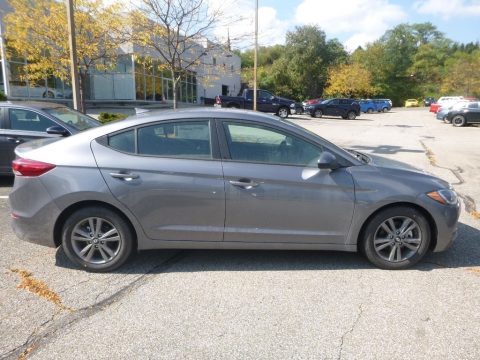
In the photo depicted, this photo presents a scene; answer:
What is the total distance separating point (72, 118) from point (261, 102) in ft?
66.5

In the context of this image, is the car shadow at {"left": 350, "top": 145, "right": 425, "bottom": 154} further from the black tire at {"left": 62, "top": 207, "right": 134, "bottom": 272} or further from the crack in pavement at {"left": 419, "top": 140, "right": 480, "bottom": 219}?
the black tire at {"left": 62, "top": 207, "right": 134, "bottom": 272}

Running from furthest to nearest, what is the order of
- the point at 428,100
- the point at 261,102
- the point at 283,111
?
the point at 428,100, the point at 283,111, the point at 261,102

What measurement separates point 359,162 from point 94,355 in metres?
2.83

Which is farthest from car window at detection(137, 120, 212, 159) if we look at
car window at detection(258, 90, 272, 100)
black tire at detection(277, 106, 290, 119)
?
black tire at detection(277, 106, 290, 119)

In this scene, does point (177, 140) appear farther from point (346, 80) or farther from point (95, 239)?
point (346, 80)

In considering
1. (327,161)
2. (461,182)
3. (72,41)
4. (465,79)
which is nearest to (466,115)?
(461,182)

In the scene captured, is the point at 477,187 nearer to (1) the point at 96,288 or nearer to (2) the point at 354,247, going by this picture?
(2) the point at 354,247

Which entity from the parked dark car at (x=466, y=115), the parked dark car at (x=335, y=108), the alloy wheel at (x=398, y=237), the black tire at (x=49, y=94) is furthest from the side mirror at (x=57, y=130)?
the parked dark car at (x=335, y=108)

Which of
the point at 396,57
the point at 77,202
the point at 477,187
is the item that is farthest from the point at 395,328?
the point at 396,57

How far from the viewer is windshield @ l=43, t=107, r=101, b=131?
6969 millimetres

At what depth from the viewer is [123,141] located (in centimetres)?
361

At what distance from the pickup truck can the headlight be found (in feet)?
72.0

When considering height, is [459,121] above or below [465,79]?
below

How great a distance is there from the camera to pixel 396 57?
255ft
